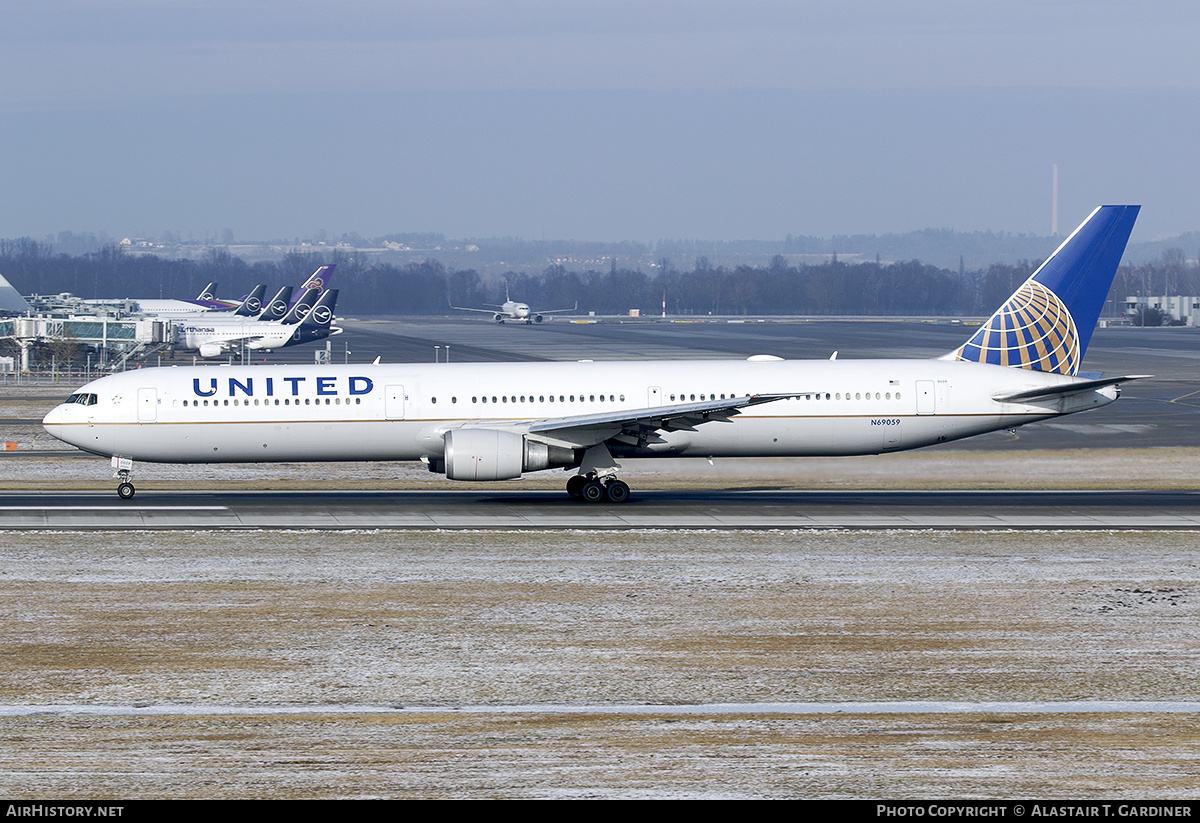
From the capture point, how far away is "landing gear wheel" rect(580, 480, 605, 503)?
34.9 meters

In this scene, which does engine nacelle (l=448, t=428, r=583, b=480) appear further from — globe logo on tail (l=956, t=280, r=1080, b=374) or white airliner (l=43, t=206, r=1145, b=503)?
globe logo on tail (l=956, t=280, r=1080, b=374)

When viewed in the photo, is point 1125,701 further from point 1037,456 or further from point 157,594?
point 1037,456

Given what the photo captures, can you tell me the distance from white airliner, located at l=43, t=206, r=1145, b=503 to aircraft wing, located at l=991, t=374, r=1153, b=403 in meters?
0.04

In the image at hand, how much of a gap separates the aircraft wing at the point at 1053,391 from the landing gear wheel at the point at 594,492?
1078 centimetres

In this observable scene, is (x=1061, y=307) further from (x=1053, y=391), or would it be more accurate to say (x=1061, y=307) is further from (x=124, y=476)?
(x=124, y=476)

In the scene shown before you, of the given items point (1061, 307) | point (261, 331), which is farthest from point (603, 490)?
point (261, 331)

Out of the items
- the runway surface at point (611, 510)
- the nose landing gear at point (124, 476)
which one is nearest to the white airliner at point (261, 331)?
the nose landing gear at point (124, 476)

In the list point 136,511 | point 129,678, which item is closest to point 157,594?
point 129,678

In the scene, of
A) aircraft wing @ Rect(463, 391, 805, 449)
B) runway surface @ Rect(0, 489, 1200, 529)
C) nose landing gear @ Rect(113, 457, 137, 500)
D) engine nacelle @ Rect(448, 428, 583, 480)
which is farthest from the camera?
nose landing gear @ Rect(113, 457, 137, 500)

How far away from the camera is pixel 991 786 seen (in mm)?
13328

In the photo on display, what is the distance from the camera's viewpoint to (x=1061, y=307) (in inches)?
1521

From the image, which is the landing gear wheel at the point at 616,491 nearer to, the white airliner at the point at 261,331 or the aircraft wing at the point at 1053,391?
the aircraft wing at the point at 1053,391

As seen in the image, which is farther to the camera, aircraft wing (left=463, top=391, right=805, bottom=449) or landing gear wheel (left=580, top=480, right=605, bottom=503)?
landing gear wheel (left=580, top=480, right=605, bottom=503)

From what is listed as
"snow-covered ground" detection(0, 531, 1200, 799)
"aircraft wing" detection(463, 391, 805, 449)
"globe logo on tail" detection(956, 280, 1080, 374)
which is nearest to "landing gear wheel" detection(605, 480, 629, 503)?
"aircraft wing" detection(463, 391, 805, 449)
